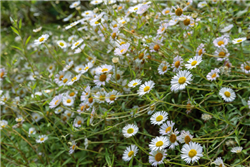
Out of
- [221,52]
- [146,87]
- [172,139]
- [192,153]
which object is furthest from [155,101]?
[221,52]

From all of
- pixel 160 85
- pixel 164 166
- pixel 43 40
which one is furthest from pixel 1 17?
pixel 164 166

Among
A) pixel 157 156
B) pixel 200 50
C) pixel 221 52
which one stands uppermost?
pixel 200 50

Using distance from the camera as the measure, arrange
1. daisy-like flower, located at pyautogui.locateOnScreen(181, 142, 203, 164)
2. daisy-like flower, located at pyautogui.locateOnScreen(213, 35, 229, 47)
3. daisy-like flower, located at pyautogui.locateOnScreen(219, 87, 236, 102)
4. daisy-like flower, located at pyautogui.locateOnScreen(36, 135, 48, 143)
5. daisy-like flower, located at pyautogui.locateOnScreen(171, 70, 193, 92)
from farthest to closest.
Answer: daisy-like flower, located at pyautogui.locateOnScreen(36, 135, 48, 143) → daisy-like flower, located at pyautogui.locateOnScreen(213, 35, 229, 47) → daisy-like flower, located at pyautogui.locateOnScreen(219, 87, 236, 102) → daisy-like flower, located at pyautogui.locateOnScreen(171, 70, 193, 92) → daisy-like flower, located at pyautogui.locateOnScreen(181, 142, 203, 164)

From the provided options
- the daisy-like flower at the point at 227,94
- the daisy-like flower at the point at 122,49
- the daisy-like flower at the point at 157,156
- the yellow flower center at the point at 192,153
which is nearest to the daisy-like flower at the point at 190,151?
the yellow flower center at the point at 192,153

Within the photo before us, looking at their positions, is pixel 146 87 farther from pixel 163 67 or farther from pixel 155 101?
pixel 163 67

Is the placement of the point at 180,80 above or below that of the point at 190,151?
above

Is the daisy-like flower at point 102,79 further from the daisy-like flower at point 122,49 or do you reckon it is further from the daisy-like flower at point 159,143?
the daisy-like flower at point 159,143

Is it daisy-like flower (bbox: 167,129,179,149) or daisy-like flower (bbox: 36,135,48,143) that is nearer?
daisy-like flower (bbox: 167,129,179,149)

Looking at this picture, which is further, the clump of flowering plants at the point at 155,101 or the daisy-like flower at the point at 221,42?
the daisy-like flower at the point at 221,42

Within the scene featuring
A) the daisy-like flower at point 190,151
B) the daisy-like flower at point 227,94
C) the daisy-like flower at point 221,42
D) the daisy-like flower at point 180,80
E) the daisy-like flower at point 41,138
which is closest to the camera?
the daisy-like flower at point 190,151

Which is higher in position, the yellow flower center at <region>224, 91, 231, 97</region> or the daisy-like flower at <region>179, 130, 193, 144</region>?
the daisy-like flower at <region>179, 130, 193, 144</region>

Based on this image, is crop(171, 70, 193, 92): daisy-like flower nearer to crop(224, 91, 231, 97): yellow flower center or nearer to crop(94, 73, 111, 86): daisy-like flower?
crop(224, 91, 231, 97): yellow flower center

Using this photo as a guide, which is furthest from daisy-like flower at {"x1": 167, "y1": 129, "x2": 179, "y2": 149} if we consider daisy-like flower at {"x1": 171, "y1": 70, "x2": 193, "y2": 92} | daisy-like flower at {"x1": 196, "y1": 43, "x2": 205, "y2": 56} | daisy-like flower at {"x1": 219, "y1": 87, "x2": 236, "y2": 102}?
daisy-like flower at {"x1": 196, "y1": 43, "x2": 205, "y2": 56}
